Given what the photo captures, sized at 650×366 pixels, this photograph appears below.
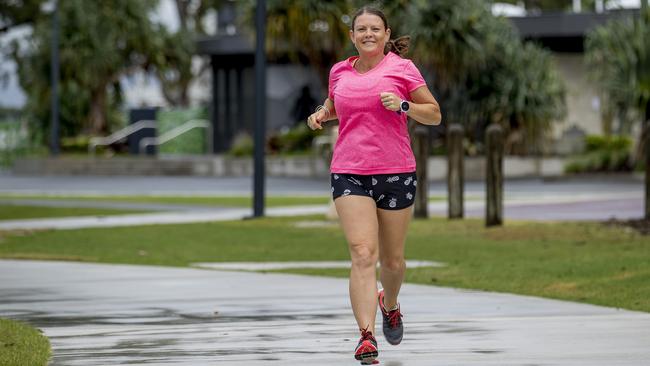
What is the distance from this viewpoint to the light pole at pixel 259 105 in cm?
2577

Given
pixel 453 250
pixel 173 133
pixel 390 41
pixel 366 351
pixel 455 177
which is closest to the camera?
pixel 366 351

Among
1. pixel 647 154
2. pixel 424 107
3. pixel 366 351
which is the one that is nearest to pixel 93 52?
pixel 647 154

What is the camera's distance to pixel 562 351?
930 cm

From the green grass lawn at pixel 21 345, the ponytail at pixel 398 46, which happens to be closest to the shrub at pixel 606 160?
the green grass lawn at pixel 21 345

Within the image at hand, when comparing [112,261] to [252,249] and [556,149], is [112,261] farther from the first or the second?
[556,149]

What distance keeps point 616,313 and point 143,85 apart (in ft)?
175

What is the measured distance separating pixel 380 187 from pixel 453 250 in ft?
33.7

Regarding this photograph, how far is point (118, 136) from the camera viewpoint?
6012 centimetres

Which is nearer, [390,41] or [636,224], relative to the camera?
[390,41]

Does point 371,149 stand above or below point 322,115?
below

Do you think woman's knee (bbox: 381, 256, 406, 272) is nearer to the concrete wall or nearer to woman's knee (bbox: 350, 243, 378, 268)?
woman's knee (bbox: 350, 243, 378, 268)

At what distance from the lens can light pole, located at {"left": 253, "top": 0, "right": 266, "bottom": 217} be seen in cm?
2577

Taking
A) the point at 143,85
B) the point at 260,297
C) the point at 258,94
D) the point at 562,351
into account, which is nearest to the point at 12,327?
the point at 260,297

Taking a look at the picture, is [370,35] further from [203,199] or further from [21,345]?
[203,199]
